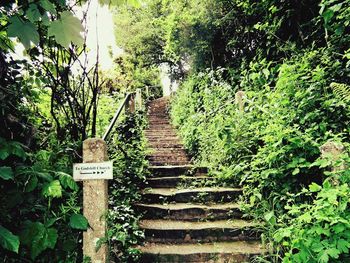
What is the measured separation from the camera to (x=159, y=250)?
11.4 ft

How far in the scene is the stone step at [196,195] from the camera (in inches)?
174

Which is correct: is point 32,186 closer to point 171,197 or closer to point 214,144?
point 171,197

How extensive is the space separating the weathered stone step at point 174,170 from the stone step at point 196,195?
29.8 inches

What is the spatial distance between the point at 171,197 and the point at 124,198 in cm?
79

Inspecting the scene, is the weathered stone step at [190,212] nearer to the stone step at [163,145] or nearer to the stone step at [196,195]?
the stone step at [196,195]

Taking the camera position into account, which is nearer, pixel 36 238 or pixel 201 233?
pixel 36 238

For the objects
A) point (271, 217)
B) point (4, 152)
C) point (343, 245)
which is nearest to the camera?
point (4, 152)

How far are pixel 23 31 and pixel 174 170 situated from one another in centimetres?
455

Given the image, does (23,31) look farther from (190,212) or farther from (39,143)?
(190,212)

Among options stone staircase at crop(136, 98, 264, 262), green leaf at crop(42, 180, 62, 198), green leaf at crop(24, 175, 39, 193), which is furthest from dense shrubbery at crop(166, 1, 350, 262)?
green leaf at crop(24, 175, 39, 193)

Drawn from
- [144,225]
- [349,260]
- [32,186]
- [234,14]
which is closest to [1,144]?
[32,186]

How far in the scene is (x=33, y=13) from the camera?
1.05 m

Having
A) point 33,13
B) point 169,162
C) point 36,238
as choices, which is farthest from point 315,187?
point 169,162

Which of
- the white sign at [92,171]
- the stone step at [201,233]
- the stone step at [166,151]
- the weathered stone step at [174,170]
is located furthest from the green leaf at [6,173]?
the stone step at [166,151]
